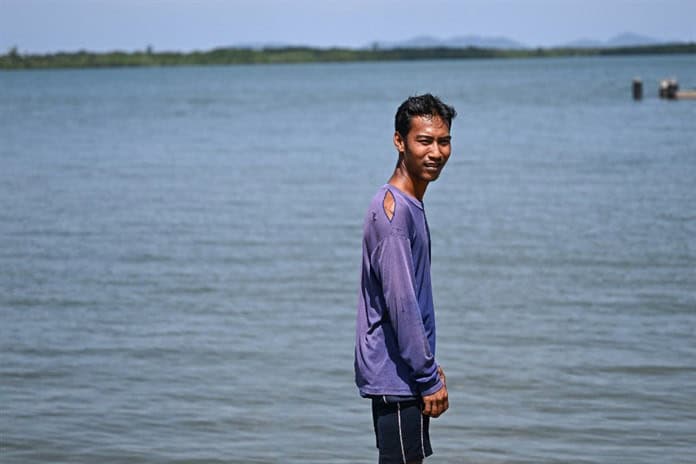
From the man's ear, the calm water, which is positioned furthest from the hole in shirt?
the calm water

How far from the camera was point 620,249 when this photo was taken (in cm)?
1611

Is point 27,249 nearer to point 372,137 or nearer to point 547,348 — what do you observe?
point 547,348

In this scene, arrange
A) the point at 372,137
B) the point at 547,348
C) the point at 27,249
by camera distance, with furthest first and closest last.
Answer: the point at 372,137 < the point at 27,249 < the point at 547,348

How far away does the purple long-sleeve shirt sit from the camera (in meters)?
4.54

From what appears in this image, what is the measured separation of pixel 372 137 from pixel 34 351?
109 ft

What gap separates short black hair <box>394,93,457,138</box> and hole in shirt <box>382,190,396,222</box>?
32 cm

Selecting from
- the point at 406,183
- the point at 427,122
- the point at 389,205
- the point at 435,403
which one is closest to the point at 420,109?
the point at 427,122

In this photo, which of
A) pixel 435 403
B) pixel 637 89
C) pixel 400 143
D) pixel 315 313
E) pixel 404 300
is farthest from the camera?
pixel 637 89

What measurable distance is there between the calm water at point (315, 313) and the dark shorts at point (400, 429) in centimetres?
323

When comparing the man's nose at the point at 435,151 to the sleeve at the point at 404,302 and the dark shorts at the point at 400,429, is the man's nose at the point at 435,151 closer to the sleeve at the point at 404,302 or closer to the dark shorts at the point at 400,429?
the sleeve at the point at 404,302

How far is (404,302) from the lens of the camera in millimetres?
4551

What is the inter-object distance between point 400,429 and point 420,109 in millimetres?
1285

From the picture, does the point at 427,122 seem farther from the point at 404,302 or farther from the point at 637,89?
the point at 637,89

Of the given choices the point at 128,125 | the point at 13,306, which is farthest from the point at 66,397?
the point at 128,125
